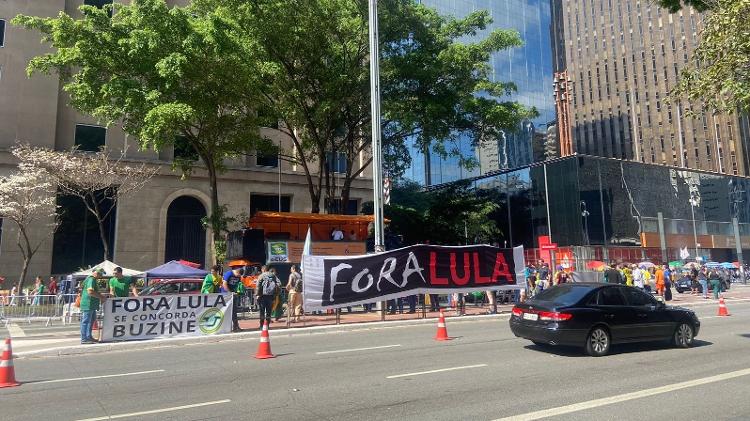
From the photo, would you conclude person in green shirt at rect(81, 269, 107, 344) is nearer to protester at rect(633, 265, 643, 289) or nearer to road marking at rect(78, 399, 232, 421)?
road marking at rect(78, 399, 232, 421)

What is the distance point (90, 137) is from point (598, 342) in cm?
2985

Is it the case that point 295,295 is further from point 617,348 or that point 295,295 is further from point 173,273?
point 617,348

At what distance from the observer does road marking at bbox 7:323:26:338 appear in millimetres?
15067

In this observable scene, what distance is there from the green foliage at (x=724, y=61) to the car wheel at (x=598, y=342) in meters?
5.28

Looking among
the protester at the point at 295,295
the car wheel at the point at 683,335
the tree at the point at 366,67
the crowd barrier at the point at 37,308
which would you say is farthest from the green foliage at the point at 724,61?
the crowd barrier at the point at 37,308

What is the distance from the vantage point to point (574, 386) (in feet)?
24.6

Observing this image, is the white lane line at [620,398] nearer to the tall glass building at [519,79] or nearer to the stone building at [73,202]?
the stone building at [73,202]

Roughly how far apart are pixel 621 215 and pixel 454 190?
84.9 ft

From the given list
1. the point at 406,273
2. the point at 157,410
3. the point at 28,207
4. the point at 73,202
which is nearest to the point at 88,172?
the point at 28,207

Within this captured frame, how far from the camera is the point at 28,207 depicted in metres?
25.7

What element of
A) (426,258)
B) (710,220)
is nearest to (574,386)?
(426,258)

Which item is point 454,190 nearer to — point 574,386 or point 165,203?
point 165,203

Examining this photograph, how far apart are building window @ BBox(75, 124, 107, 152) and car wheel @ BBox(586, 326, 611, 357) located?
28.8m

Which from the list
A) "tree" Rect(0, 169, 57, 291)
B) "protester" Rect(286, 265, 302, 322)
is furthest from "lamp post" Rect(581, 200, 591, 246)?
"tree" Rect(0, 169, 57, 291)
